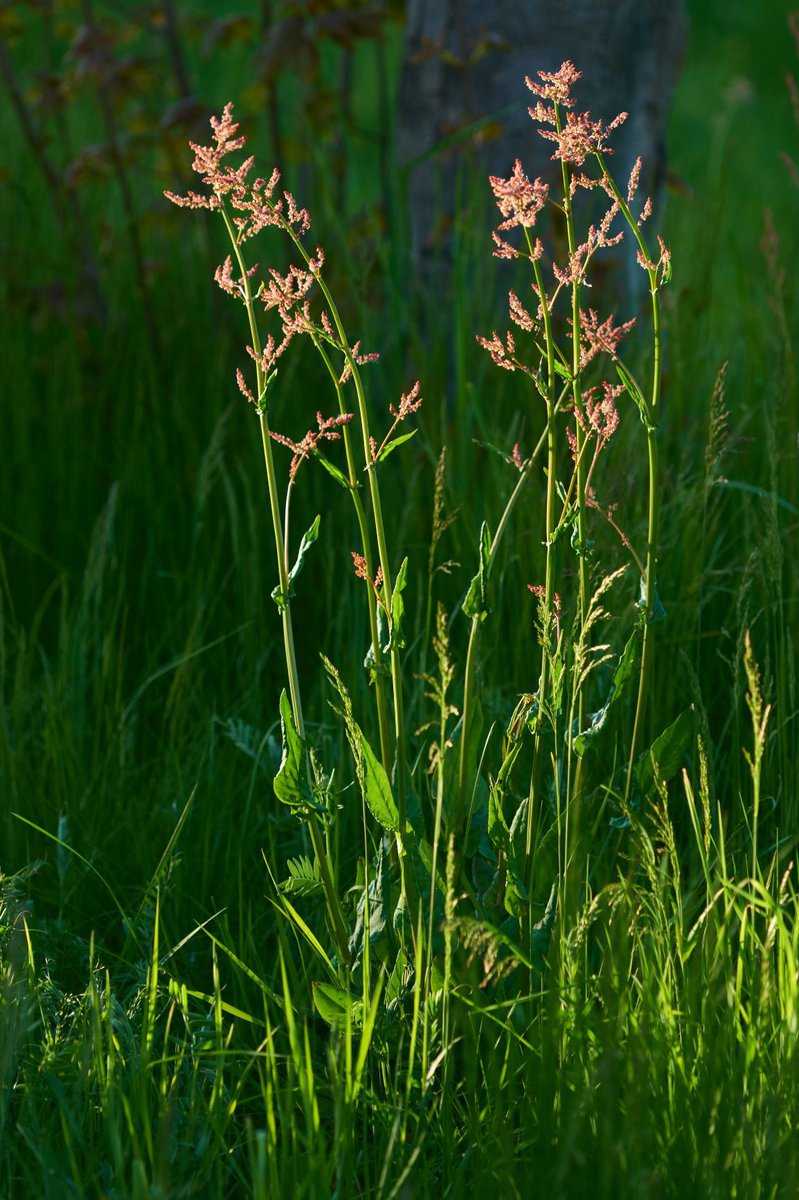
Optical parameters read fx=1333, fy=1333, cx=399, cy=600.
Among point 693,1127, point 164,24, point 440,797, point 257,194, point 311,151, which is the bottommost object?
point 693,1127

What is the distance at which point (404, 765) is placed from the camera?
4.06 ft

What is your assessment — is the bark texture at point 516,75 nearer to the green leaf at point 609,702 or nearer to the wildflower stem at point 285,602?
the wildflower stem at point 285,602

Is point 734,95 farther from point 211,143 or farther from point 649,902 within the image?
point 649,902

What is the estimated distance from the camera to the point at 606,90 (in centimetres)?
253

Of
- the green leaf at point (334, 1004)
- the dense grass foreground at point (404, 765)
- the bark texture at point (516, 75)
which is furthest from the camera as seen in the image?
the bark texture at point (516, 75)

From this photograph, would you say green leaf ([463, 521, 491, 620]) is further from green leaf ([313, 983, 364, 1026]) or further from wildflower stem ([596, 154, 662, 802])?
green leaf ([313, 983, 364, 1026])

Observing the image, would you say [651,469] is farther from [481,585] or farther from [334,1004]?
[334,1004]

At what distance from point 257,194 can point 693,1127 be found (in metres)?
0.86

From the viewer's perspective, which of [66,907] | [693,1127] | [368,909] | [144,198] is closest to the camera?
[693,1127]

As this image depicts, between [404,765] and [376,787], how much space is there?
0.04 meters

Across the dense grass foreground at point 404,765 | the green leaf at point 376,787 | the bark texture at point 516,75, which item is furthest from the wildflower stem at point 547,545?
the bark texture at point 516,75

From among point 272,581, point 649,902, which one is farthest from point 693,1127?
point 272,581

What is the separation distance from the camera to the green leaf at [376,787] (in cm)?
120

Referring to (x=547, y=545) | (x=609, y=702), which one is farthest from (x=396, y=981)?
(x=547, y=545)
